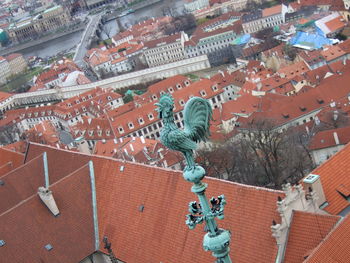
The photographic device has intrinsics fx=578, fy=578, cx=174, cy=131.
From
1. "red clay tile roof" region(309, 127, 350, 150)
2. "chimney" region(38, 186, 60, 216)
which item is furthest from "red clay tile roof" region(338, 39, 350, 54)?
"chimney" region(38, 186, 60, 216)

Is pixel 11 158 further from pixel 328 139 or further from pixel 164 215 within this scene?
pixel 328 139

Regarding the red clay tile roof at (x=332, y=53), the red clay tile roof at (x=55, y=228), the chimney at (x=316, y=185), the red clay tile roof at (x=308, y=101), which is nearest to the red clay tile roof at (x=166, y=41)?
the red clay tile roof at (x=332, y=53)

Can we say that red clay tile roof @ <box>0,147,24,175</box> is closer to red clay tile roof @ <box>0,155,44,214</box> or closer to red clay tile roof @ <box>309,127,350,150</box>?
red clay tile roof @ <box>0,155,44,214</box>

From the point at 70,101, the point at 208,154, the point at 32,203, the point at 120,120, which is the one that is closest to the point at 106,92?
the point at 70,101

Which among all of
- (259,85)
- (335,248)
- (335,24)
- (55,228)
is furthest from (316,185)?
(335,24)

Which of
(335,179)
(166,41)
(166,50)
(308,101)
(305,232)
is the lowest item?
(308,101)
